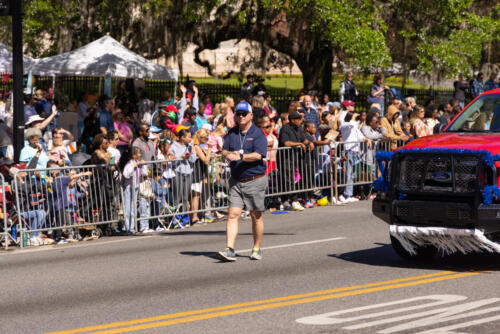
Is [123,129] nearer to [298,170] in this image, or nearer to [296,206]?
[298,170]

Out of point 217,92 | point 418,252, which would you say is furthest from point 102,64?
point 418,252

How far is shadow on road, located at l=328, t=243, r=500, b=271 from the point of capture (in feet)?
36.3

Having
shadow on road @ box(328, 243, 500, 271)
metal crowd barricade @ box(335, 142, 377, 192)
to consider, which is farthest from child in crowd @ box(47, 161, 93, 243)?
metal crowd barricade @ box(335, 142, 377, 192)

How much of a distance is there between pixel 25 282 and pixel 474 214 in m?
5.09

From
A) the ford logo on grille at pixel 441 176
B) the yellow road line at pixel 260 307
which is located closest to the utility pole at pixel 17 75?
the ford logo on grille at pixel 441 176

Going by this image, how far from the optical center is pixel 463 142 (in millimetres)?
10750

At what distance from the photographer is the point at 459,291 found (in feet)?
30.9

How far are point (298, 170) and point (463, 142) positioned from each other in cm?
750

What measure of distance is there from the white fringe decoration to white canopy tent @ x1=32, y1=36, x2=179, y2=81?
46.4 ft

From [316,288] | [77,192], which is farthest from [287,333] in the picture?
[77,192]

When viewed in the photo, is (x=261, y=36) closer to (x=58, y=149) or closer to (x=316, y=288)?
(x=58, y=149)

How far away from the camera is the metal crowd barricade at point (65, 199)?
14172 mm

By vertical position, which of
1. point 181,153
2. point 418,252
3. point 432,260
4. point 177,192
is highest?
point 181,153

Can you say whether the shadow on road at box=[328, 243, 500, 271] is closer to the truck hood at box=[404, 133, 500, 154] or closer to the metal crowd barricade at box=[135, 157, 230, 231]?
the truck hood at box=[404, 133, 500, 154]
